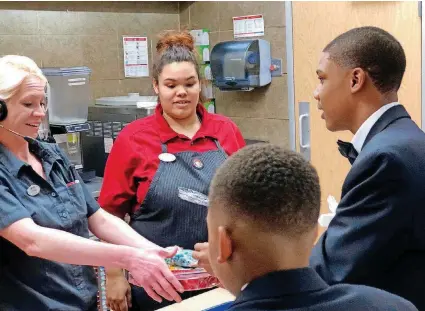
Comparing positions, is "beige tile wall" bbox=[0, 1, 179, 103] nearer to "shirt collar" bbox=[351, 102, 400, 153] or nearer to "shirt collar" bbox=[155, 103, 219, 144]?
"shirt collar" bbox=[155, 103, 219, 144]

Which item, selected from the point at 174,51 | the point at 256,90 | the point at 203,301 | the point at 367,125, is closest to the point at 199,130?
the point at 174,51

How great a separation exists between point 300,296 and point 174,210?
1.17 metres

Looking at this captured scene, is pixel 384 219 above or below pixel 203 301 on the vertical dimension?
above

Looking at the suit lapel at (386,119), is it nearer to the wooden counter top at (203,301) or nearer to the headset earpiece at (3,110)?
the wooden counter top at (203,301)

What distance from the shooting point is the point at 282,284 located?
901mm

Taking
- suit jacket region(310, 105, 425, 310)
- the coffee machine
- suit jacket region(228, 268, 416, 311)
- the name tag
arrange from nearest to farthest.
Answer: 1. suit jacket region(228, 268, 416, 311)
2. suit jacket region(310, 105, 425, 310)
3. the name tag
4. the coffee machine

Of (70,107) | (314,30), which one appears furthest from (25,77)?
(314,30)

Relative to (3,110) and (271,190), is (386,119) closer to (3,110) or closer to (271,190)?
(271,190)

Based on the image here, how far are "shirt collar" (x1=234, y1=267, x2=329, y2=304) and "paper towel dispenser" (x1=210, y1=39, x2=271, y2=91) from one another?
2.76 meters

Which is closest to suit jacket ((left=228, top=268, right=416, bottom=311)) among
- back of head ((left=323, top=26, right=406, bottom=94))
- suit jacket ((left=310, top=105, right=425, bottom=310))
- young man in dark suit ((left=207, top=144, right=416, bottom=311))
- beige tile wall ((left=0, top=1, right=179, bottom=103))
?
young man in dark suit ((left=207, top=144, right=416, bottom=311))

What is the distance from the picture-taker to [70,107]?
317cm

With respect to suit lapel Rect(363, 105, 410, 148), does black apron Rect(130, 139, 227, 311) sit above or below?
below

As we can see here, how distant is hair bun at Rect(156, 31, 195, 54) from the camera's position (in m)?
2.27

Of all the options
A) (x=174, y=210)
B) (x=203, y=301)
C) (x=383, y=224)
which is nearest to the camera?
(x=383, y=224)
